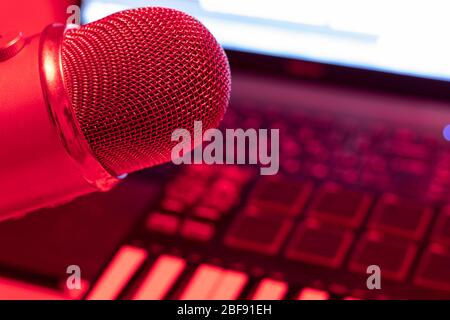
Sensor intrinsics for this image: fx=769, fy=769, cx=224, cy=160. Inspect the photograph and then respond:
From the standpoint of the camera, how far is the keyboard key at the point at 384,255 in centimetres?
53

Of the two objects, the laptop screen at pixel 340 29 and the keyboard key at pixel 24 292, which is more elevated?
the laptop screen at pixel 340 29

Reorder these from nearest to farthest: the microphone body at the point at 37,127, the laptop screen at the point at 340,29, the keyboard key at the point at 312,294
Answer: the microphone body at the point at 37,127 < the keyboard key at the point at 312,294 < the laptop screen at the point at 340,29

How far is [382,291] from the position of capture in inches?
20.5

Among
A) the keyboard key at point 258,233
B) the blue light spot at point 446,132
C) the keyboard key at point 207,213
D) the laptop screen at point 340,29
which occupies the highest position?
the laptop screen at point 340,29

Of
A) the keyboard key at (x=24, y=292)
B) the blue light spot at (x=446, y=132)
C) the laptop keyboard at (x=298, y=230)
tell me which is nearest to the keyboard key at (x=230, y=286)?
the laptop keyboard at (x=298, y=230)

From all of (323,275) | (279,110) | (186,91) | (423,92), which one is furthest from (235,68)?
(186,91)

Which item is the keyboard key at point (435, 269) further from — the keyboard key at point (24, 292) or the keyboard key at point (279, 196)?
the keyboard key at point (24, 292)

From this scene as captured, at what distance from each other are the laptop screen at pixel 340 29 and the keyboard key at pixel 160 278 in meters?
0.28

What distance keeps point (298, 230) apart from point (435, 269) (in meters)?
0.10

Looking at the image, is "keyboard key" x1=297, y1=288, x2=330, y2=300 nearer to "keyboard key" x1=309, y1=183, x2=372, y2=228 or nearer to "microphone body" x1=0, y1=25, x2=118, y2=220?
"keyboard key" x1=309, y1=183, x2=372, y2=228
